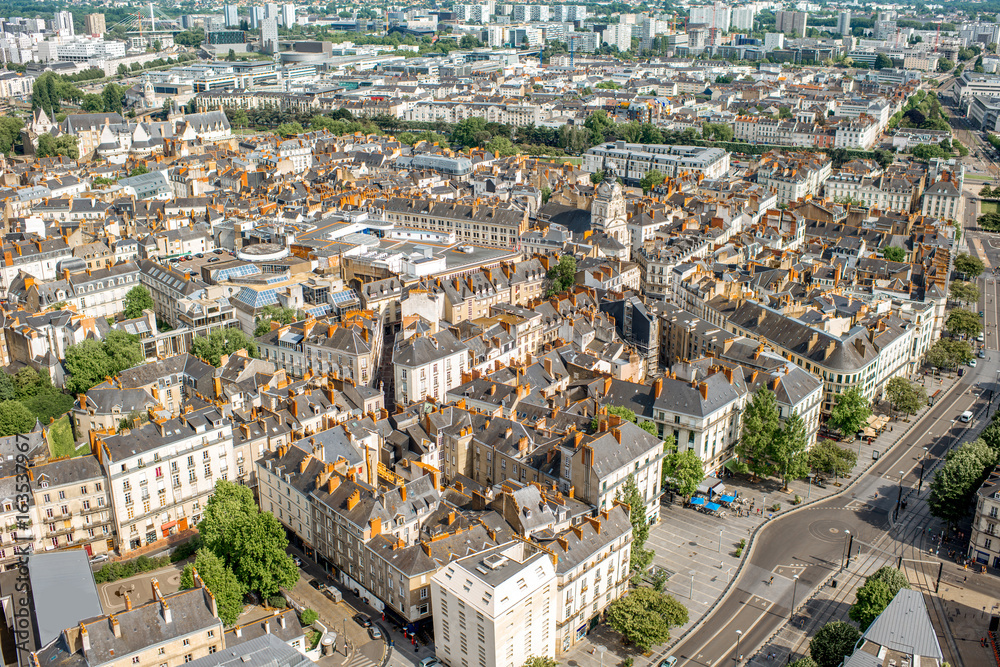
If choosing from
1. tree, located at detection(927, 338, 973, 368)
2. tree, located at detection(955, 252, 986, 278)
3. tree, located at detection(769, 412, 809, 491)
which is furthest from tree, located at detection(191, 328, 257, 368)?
tree, located at detection(955, 252, 986, 278)

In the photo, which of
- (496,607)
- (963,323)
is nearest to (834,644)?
(496,607)

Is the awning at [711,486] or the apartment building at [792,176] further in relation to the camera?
the apartment building at [792,176]

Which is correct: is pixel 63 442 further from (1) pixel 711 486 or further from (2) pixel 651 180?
→ (2) pixel 651 180

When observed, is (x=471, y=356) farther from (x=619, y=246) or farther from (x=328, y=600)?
(x=619, y=246)

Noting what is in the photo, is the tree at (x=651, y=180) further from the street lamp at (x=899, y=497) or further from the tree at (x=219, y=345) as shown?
the street lamp at (x=899, y=497)

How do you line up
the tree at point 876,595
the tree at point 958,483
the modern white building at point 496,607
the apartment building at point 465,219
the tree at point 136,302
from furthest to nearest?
the apartment building at point 465,219 < the tree at point 136,302 < the tree at point 958,483 < the tree at point 876,595 < the modern white building at point 496,607

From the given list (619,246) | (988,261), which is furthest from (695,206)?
(988,261)

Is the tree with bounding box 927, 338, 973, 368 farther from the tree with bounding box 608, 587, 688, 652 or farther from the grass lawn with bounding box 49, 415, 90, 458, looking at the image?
the grass lawn with bounding box 49, 415, 90, 458

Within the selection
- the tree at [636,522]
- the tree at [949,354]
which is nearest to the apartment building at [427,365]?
the tree at [636,522]
